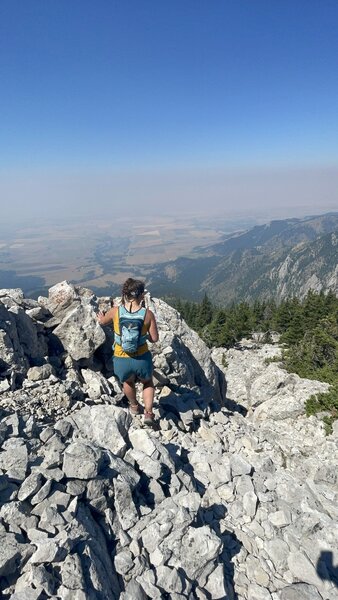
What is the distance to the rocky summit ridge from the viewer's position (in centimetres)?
492

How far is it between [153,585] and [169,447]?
11.3ft

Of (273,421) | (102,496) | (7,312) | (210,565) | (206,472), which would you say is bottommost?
(273,421)

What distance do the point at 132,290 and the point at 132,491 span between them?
411 centimetres

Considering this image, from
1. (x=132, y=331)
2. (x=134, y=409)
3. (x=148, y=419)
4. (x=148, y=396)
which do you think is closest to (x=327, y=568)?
(x=148, y=419)

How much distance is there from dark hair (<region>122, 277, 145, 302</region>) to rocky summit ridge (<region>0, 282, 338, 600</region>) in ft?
9.26

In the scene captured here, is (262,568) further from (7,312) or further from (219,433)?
(7,312)

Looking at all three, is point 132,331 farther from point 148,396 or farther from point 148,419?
point 148,419

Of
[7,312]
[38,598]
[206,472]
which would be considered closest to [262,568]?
[206,472]

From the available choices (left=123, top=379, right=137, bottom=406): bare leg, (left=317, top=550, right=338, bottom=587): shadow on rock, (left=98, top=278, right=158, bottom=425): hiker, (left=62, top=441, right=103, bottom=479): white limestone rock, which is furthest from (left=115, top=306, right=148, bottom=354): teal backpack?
(left=317, top=550, right=338, bottom=587): shadow on rock

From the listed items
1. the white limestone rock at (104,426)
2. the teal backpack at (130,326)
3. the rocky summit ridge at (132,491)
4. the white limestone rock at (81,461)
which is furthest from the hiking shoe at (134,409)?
the white limestone rock at (81,461)

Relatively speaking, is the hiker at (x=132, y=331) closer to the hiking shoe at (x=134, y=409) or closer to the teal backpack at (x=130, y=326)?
the teal backpack at (x=130, y=326)

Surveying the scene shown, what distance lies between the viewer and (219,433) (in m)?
10.7

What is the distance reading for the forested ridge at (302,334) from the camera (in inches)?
741

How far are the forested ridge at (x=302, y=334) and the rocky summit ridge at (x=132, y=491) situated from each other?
355cm
